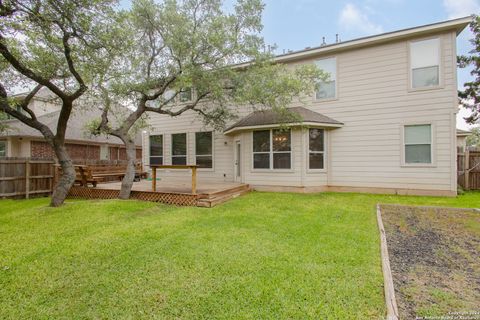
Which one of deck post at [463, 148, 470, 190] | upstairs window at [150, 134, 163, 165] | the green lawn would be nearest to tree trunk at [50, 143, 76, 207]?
the green lawn

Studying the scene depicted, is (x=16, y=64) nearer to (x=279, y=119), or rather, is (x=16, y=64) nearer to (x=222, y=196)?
(x=222, y=196)

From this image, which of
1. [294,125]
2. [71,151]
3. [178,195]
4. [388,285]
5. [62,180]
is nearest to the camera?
[388,285]

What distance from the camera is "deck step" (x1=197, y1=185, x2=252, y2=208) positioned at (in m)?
7.54

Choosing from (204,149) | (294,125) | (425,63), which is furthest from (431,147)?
(204,149)

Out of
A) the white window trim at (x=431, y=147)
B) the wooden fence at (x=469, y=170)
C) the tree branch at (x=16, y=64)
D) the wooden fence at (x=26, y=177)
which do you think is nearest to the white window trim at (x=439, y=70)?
the white window trim at (x=431, y=147)

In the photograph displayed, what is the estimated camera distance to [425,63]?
28.5 feet

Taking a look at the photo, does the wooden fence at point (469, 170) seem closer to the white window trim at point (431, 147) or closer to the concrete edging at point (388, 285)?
the white window trim at point (431, 147)

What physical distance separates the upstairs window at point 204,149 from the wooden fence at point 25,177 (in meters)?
6.51

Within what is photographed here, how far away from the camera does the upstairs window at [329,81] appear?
395 inches

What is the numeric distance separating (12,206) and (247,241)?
8.67 m

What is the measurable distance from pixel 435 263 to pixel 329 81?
7.91 m

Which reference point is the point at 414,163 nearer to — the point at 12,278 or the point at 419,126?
the point at 419,126

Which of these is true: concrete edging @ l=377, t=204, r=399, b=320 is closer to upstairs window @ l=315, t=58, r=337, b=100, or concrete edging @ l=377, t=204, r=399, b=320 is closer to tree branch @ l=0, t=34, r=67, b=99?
upstairs window @ l=315, t=58, r=337, b=100

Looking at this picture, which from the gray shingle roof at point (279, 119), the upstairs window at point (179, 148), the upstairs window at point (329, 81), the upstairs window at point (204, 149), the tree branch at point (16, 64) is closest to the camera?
the tree branch at point (16, 64)
